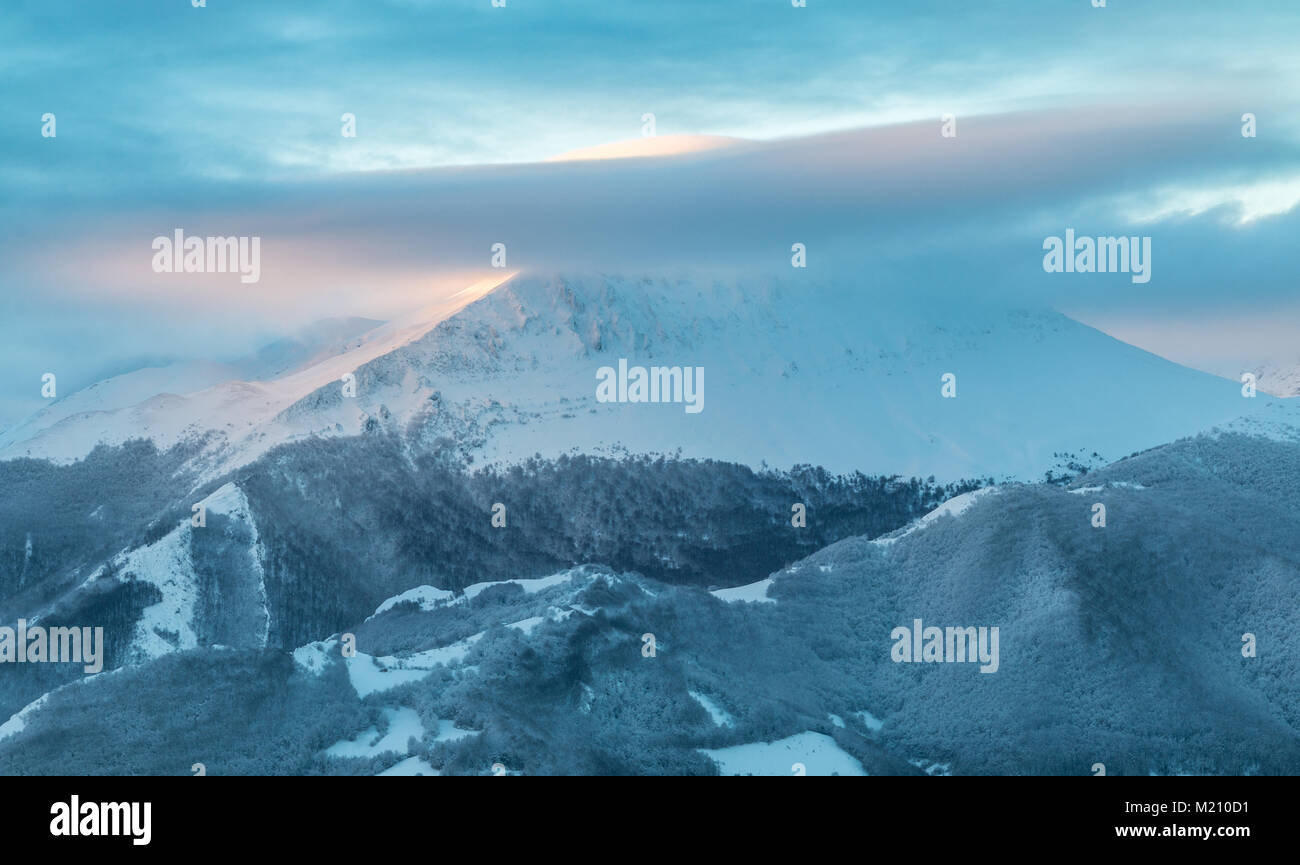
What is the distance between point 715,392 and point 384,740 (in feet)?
260

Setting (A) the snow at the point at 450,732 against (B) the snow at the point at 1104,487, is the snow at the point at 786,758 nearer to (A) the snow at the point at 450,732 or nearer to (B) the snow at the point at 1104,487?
(A) the snow at the point at 450,732

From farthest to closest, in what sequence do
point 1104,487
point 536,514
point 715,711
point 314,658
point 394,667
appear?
point 536,514 → point 1104,487 → point 394,667 → point 314,658 → point 715,711

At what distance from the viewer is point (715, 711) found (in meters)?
50.8

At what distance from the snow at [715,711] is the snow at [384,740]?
36.1 feet

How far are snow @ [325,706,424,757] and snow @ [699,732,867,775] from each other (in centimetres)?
1066

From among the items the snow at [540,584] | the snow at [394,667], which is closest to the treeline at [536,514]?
the snow at [540,584]

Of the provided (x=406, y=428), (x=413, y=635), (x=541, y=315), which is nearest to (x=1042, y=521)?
(x=413, y=635)

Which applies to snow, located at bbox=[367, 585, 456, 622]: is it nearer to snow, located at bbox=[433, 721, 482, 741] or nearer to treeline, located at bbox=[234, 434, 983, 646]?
treeline, located at bbox=[234, 434, 983, 646]

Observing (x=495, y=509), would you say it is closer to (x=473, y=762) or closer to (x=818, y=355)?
(x=818, y=355)

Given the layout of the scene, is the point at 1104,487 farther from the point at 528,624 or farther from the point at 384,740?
the point at 384,740

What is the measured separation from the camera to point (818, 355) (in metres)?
133

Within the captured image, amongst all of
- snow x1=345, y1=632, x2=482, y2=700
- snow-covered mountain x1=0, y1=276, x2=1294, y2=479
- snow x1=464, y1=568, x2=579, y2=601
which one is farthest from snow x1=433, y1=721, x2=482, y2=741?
snow-covered mountain x1=0, y1=276, x2=1294, y2=479

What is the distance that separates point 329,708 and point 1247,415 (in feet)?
221

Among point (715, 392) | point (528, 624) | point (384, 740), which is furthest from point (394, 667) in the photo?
point (715, 392)
